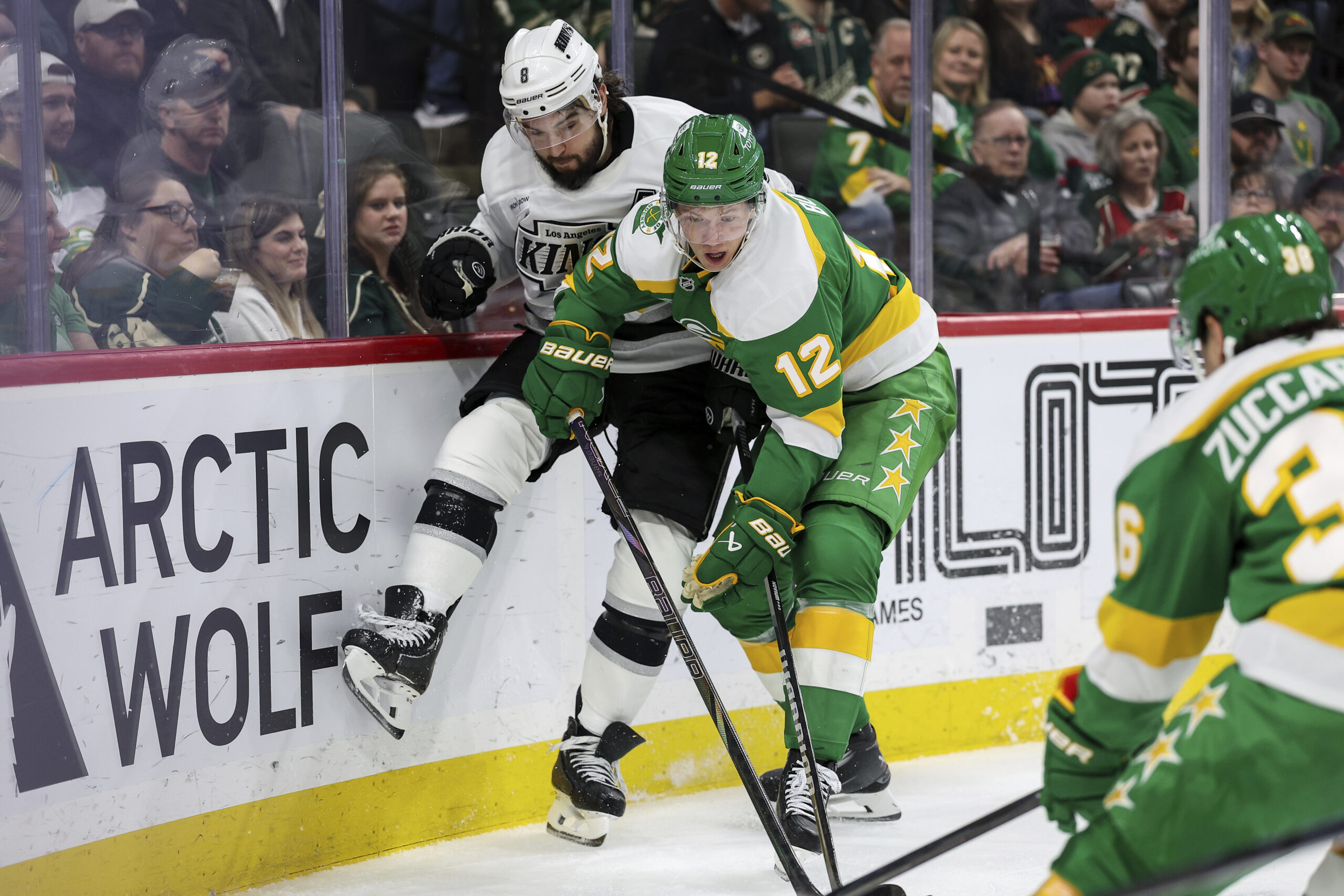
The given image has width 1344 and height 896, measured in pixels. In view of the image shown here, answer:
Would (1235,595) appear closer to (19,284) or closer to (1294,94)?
(19,284)

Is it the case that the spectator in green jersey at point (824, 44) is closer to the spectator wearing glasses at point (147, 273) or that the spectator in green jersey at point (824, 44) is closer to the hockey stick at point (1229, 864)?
the spectator wearing glasses at point (147, 273)

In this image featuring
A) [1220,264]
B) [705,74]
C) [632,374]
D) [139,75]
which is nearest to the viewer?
[1220,264]

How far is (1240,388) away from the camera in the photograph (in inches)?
50.7

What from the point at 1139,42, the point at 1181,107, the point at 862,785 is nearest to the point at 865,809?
the point at 862,785

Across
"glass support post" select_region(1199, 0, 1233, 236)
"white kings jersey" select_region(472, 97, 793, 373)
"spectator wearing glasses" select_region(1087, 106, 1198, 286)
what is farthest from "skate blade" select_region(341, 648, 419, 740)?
"glass support post" select_region(1199, 0, 1233, 236)

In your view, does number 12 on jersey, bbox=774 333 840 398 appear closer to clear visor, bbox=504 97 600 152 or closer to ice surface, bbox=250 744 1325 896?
clear visor, bbox=504 97 600 152

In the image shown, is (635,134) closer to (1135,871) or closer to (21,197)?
(21,197)

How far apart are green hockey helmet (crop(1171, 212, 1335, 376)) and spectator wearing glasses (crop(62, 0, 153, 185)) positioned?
5.82 feet

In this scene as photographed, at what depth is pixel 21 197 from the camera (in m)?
2.22

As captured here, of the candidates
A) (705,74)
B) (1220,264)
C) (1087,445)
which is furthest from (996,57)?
(1220,264)

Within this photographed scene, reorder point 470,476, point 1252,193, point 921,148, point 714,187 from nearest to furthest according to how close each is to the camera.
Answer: point 714,187 < point 470,476 < point 921,148 < point 1252,193

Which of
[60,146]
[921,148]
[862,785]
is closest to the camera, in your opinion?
[60,146]

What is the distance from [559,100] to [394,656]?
0.95 m

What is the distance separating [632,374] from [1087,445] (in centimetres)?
137
